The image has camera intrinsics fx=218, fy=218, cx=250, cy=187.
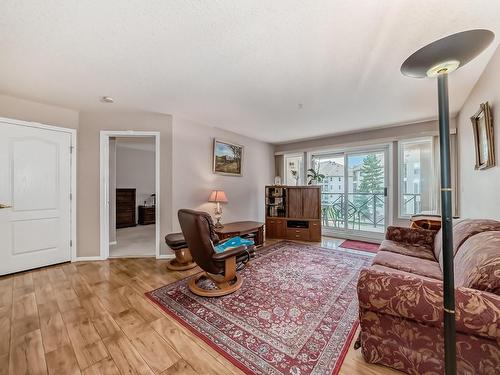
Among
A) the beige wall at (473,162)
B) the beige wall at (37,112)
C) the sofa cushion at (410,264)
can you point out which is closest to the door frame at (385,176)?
the beige wall at (473,162)

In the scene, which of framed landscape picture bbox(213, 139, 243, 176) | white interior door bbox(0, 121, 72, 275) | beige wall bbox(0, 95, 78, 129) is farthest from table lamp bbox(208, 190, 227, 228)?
beige wall bbox(0, 95, 78, 129)

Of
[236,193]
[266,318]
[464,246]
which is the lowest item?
[266,318]

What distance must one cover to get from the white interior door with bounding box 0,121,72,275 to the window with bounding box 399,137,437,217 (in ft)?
19.2

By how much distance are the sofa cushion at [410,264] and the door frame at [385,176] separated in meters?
2.46

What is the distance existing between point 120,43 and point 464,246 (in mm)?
3213

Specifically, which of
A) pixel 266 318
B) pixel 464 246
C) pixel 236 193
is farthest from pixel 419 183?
pixel 266 318

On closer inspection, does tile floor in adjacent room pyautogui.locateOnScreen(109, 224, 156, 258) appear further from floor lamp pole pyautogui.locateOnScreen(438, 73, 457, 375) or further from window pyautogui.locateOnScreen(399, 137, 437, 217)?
window pyautogui.locateOnScreen(399, 137, 437, 217)

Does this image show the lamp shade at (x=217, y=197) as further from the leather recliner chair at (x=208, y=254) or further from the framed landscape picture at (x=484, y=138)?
the framed landscape picture at (x=484, y=138)

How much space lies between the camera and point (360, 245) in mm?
4371

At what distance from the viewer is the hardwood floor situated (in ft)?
4.61

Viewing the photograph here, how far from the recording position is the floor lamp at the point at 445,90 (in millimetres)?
798

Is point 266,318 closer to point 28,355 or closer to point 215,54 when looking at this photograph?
point 28,355

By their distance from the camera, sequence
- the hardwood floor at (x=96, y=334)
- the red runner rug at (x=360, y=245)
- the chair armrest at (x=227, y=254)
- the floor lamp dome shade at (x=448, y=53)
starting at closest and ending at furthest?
the floor lamp dome shade at (x=448, y=53)
the hardwood floor at (x=96, y=334)
the chair armrest at (x=227, y=254)
the red runner rug at (x=360, y=245)

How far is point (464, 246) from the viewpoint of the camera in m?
1.68
